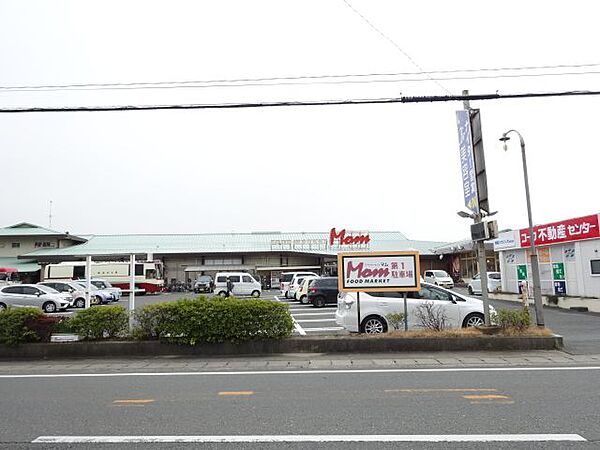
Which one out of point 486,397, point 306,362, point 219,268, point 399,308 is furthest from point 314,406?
point 219,268

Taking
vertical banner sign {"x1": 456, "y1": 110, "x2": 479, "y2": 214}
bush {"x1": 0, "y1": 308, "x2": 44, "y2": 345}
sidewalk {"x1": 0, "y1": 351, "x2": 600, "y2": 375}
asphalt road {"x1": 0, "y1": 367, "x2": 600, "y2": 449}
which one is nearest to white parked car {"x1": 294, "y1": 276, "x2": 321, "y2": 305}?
vertical banner sign {"x1": 456, "y1": 110, "x2": 479, "y2": 214}

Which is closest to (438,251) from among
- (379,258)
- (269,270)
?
(269,270)

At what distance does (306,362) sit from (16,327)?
22.0 feet

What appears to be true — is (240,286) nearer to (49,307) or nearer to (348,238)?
(348,238)

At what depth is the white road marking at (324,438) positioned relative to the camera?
4.95 m

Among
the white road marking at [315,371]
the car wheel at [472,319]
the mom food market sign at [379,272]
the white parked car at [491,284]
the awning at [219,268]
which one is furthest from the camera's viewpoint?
the awning at [219,268]

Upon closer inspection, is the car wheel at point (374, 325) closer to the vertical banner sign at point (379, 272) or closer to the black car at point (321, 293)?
the vertical banner sign at point (379, 272)

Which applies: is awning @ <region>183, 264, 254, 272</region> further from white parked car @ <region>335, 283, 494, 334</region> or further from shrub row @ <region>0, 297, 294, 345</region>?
shrub row @ <region>0, 297, 294, 345</region>

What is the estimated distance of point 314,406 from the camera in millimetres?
6328

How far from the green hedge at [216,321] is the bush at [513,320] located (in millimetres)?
5101

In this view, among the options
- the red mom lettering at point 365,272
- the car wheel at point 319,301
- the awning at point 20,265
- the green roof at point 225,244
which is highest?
the green roof at point 225,244

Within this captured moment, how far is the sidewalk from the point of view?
Result: 9305 millimetres

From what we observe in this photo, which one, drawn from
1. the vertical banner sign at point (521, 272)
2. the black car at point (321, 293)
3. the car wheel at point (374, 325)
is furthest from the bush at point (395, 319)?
the vertical banner sign at point (521, 272)

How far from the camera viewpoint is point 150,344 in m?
10.9
